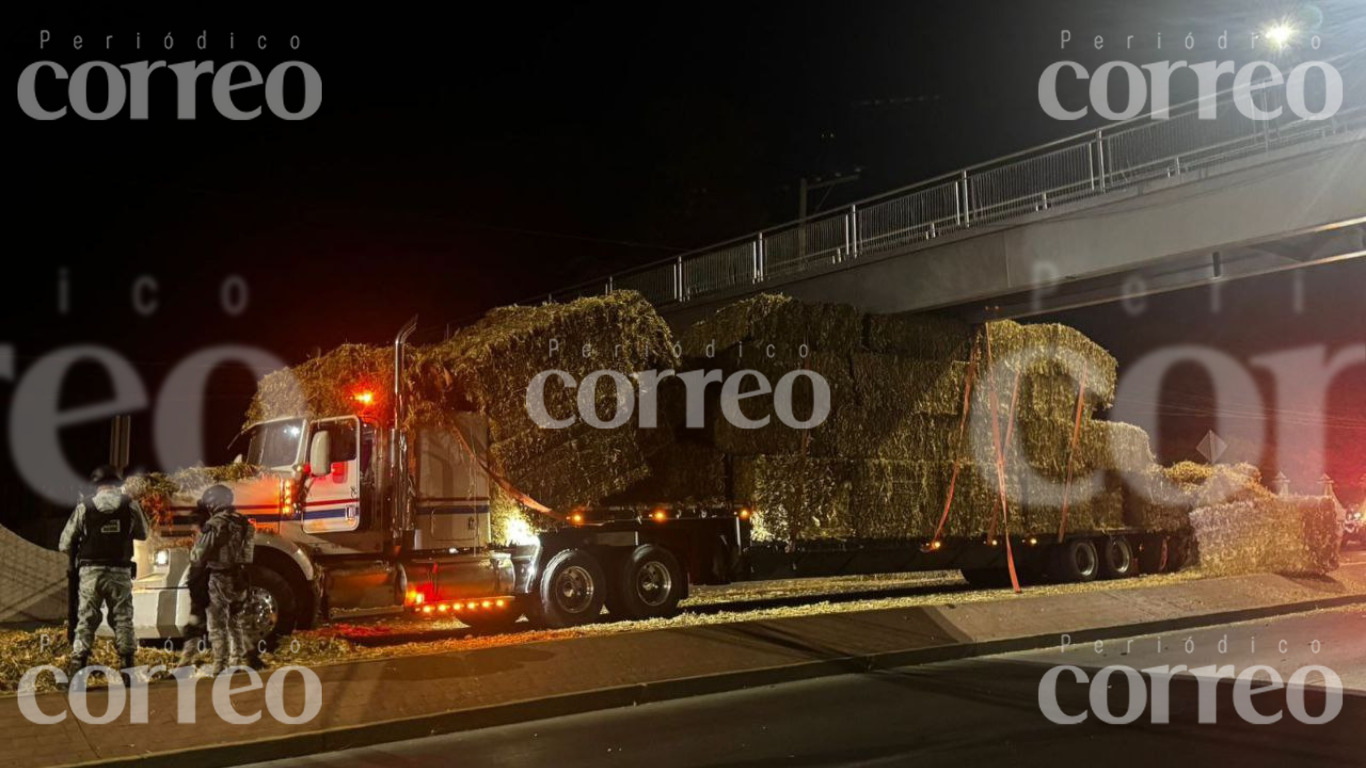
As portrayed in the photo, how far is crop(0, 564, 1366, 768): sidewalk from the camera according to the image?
25.1 feet

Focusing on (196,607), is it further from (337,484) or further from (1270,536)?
(1270,536)

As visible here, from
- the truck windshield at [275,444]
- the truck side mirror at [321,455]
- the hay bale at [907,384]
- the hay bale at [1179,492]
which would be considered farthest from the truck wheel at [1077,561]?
the truck windshield at [275,444]

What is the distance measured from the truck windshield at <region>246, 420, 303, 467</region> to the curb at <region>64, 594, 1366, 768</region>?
513 cm

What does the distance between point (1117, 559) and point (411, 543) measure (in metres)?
14.2

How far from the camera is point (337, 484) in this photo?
1248 cm

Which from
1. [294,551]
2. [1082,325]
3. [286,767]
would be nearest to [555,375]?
[294,551]

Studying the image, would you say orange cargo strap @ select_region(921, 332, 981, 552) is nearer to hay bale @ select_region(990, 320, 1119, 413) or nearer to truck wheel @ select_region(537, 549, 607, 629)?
hay bale @ select_region(990, 320, 1119, 413)

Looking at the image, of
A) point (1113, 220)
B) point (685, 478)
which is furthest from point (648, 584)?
point (1113, 220)

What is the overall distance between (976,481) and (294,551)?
35.7 ft

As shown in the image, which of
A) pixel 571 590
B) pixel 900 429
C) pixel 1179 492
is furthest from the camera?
pixel 1179 492

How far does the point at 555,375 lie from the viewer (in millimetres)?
13586

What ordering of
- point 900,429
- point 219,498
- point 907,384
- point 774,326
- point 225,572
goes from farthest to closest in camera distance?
point 907,384 → point 900,429 → point 774,326 → point 219,498 → point 225,572

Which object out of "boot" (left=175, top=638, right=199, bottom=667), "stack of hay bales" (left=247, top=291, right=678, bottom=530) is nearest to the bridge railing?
"stack of hay bales" (left=247, top=291, right=678, bottom=530)

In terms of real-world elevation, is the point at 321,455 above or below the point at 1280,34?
below
